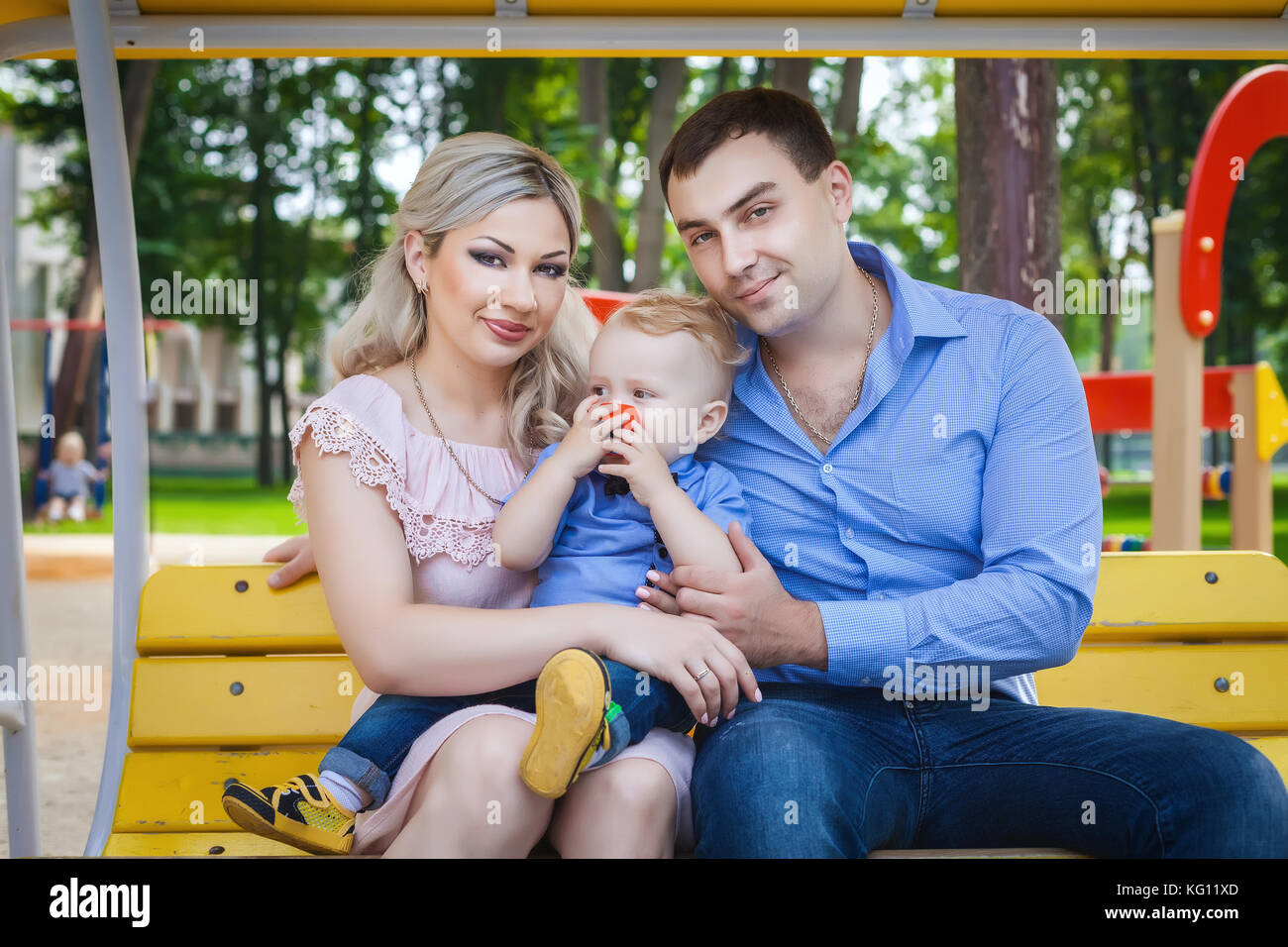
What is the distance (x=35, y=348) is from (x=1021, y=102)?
1051 inches

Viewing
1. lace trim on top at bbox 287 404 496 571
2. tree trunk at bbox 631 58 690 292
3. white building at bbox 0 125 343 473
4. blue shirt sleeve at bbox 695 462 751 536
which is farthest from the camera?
white building at bbox 0 125 343 473

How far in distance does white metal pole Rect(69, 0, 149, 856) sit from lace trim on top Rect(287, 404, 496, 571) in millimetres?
600

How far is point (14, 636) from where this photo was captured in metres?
2.72

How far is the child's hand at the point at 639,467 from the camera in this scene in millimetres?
2279

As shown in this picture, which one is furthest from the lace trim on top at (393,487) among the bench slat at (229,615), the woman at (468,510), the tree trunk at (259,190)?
the tree trunk at (259,190)

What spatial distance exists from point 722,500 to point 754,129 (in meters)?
0.77

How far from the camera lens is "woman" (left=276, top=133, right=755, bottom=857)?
2.06 meters

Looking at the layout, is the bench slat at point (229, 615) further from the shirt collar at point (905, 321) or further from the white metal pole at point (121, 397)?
the shirt collar at point (905, 321)

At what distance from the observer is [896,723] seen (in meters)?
2.32

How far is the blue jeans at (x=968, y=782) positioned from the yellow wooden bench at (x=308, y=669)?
0.66 metres

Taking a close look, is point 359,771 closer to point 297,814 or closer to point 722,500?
point 297,814

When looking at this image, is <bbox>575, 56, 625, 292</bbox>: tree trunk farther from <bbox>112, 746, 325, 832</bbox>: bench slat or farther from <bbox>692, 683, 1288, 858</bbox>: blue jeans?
<bbox>692, 683, 1288, 858</bbox>: blue jeans

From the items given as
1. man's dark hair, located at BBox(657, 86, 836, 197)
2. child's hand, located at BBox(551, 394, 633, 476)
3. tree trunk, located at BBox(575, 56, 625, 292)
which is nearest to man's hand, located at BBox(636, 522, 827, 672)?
child's hand, located at BBox(551, 394, 633, 476)
